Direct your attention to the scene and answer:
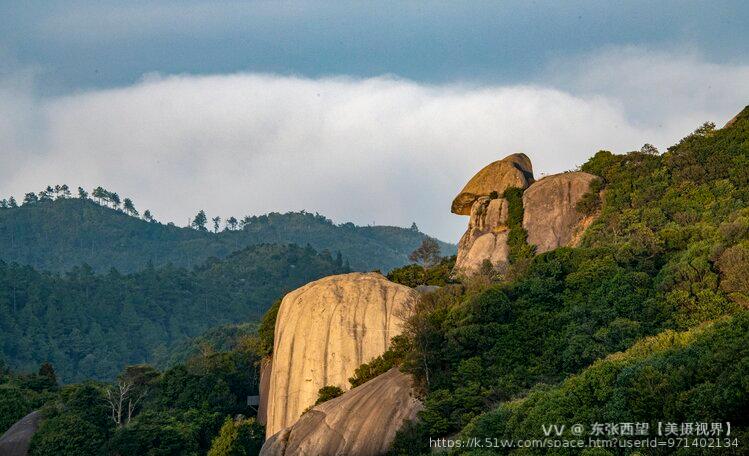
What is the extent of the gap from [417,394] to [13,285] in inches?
4265

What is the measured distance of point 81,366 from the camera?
132 metres

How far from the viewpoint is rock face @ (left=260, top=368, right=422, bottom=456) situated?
4262cm

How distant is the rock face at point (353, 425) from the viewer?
4262 centimetres

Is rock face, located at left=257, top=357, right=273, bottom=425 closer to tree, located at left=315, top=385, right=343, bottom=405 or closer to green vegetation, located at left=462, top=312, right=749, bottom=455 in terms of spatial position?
tree, located at left=315, top=385, right=343, bottom=405

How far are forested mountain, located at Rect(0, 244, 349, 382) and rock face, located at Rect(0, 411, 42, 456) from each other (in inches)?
2677

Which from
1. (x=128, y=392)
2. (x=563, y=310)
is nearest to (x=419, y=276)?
(x=563, y=310)

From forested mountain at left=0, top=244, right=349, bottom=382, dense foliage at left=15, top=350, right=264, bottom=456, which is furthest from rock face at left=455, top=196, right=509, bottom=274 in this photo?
forested mountain at left=0, top=244, right=349, bottom=382

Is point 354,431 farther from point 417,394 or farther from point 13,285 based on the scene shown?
point 13,285

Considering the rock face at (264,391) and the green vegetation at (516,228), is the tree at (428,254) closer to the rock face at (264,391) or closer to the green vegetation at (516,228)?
the green vegetation at (516,228)

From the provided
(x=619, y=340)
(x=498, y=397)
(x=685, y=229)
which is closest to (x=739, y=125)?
(x=685, y=229)

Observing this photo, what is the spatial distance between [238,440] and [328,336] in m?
6.20

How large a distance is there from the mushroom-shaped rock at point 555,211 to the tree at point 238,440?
2090cm

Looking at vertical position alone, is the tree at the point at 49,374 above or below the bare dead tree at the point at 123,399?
above

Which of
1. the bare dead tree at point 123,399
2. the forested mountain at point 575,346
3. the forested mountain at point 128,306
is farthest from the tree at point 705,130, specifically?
the forested mountain at point 128,306
